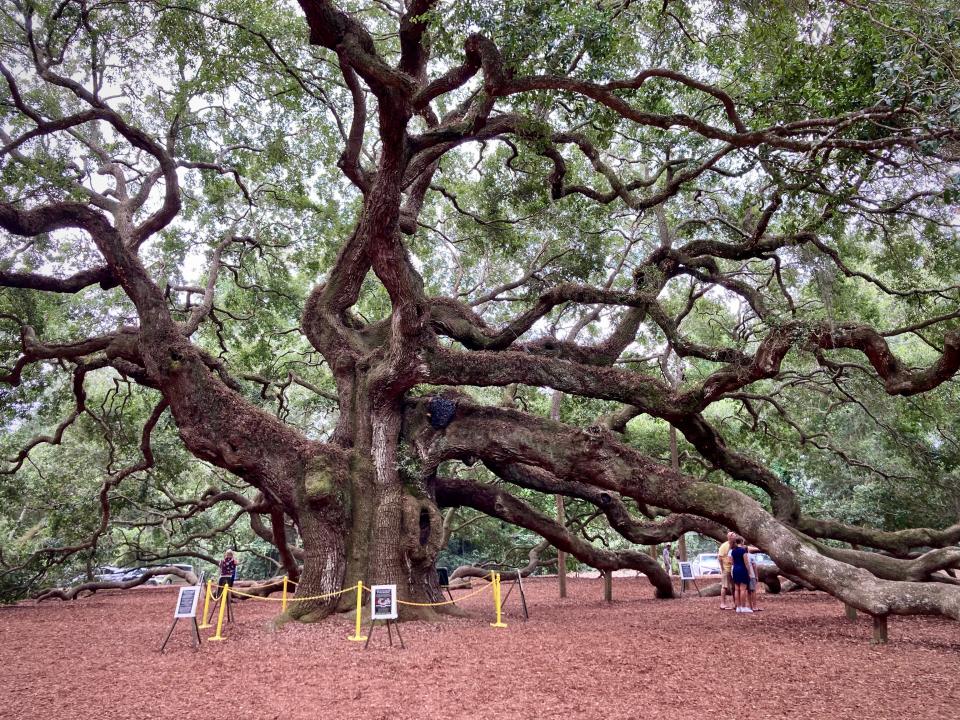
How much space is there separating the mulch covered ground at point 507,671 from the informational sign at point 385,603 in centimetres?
37

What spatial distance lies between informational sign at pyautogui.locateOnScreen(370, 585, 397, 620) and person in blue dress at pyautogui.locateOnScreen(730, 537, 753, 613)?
5555 millimetres

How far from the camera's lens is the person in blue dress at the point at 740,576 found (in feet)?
31.5

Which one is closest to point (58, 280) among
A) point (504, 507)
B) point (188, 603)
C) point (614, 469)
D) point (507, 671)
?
point (188, 603)

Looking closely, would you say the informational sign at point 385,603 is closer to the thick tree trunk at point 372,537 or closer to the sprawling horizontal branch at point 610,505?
the thick tree trunk at point 372,537

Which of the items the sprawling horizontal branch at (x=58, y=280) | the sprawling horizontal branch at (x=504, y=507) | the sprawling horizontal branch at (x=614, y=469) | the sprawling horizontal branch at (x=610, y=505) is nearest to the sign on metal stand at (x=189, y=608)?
the sprawling horizontal branch at (x=614, y=469)

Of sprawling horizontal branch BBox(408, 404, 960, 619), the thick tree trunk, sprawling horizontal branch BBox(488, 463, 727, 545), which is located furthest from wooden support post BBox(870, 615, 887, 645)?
the thick tree trunk

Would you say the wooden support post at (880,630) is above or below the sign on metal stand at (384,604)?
below

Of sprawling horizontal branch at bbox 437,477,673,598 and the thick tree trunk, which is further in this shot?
sprawling horizontal branch at bbox 437,477,673,598

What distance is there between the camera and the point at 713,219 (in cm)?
1112

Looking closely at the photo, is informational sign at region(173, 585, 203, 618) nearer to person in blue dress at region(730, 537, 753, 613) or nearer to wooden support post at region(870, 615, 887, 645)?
wooden support post at region(870, 615, 887, 645)

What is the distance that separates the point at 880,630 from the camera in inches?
265

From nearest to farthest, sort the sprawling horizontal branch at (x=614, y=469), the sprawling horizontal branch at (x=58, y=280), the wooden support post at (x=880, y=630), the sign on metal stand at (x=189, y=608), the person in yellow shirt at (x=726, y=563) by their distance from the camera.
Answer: the wooden support post at (x=880, y=630) < the sign on metal stand at (x=189, y=608) < the sprawling horizontal branch at (x=614, y=469) < the sprawling horizontal branch at (x=58, y=280) < the person in yellow shirt at (x=726, y=563)

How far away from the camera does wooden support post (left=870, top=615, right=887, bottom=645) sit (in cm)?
667

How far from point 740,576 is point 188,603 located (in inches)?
300
